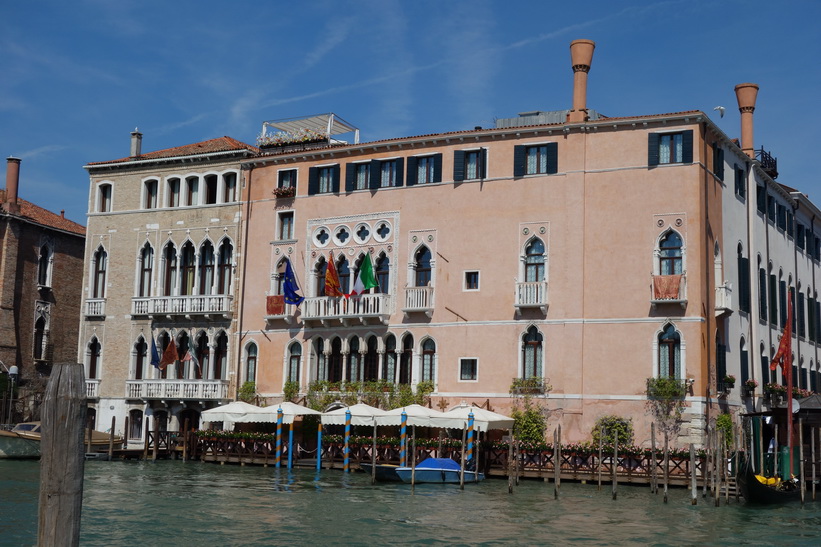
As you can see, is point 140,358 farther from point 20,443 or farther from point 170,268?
point 20,443

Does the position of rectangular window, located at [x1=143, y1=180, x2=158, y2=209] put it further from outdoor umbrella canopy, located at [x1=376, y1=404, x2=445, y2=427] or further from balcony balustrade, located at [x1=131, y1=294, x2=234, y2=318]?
outdoor umbrella canopy, located at [x1=376, y1=404, x2=445, y2=427]

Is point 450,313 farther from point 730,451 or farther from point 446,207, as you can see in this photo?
point 730,451

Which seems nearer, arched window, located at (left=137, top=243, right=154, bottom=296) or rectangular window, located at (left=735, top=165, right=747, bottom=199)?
rectangular window, located at (left=735, top=165, right=747, bottom=199)

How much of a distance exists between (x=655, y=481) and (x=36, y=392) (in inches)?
940

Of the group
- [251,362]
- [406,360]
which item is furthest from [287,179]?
[406,360]

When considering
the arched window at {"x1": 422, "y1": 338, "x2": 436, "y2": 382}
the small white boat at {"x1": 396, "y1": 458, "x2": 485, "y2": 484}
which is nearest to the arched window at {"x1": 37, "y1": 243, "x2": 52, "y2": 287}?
the arched window at {"x1": 422, "y1": 338, "x2": 436, "y2": 382}

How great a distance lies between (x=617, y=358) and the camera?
28.8m

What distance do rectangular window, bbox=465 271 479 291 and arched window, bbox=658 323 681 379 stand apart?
18.2 feet

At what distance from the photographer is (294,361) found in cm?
3375

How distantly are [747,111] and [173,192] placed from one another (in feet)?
62.6

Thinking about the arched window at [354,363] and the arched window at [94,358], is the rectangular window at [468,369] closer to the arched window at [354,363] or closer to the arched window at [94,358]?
the arched window at [354,363]

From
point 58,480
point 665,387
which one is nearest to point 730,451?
point 665,387

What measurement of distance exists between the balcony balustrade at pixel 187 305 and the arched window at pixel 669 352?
1392cm

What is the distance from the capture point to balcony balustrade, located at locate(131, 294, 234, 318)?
113 feet
